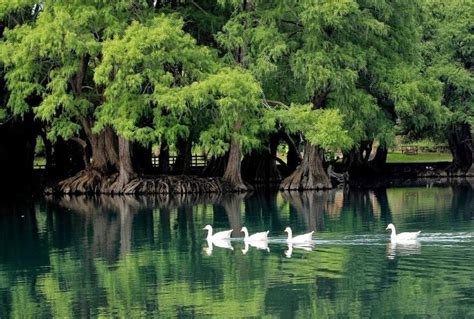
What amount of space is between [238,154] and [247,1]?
23.3ft

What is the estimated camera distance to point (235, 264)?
2484 centimetres

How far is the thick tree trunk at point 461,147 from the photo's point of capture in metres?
64.5

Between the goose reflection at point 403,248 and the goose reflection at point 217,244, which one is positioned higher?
the goose reflection at point 217,244

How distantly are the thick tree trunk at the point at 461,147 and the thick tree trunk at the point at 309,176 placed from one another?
12993mm

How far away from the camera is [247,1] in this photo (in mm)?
51781

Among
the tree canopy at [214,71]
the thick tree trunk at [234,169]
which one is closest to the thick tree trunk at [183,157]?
the thick tree trunk at [234,169]

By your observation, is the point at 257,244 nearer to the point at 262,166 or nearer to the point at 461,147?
the point at 262,166

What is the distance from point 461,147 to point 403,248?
4056 centimetres

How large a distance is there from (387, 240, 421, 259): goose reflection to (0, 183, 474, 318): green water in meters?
0.05

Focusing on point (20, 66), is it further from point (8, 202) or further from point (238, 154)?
point (238, 154)

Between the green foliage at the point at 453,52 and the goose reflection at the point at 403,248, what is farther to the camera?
the green foliage at the point at 453,52

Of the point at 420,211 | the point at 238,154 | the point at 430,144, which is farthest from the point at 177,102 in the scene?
the point at 430,144

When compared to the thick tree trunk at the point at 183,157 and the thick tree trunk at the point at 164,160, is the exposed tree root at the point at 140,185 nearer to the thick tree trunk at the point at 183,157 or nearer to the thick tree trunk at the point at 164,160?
the thick tree trunk at the point at 164,160

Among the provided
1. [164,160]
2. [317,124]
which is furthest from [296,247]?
[164,160]
